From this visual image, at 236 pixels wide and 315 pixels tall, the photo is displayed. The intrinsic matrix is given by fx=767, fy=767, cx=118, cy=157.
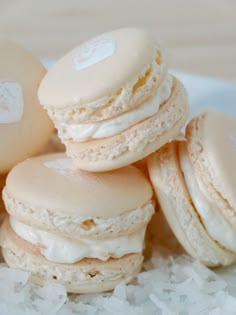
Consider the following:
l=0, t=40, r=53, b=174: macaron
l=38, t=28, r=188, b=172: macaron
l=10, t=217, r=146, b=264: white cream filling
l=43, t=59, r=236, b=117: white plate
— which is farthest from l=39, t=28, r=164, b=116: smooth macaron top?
l=43, t=59, r=236, b=117: white plate

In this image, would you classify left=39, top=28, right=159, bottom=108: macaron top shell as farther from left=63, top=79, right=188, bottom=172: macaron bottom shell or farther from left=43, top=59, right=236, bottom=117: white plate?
left=43, top=59, right=236, bottom=117: white plate

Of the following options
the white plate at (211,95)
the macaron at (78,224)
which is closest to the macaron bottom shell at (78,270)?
the macaron at (78,224)

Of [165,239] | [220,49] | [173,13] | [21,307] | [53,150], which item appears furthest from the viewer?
[173,13]

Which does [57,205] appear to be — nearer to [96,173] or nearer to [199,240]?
[96,173]

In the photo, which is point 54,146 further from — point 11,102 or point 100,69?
point 100,69

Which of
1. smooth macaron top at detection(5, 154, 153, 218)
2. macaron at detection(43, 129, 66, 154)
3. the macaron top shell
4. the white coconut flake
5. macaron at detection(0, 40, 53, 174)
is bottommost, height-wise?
the white coconut flake

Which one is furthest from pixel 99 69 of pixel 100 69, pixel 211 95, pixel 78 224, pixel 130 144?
pixel 211 95

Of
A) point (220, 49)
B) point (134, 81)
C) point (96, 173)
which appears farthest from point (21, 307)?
point (220, 49)
